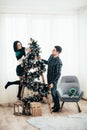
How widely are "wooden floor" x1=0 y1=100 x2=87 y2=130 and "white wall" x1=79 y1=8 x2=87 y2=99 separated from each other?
0.63 metres

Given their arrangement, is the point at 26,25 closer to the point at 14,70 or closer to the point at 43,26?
the point at 43,26

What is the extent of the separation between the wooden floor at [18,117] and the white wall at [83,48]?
2.08ft

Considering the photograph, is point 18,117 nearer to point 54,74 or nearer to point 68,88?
point 54,74

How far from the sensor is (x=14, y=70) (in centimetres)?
719

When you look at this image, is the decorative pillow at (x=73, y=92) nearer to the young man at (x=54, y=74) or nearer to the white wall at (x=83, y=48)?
the young man at (x=54, y=74)

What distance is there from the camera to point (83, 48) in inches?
294

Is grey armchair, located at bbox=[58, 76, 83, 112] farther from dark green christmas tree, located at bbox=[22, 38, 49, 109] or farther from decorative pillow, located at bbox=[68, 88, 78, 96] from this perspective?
dark green christmas tree, located at bbox=[22, 38, 49, 109]

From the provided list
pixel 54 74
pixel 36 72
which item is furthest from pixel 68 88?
pixel 36 72

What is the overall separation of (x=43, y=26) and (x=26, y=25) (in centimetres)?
50

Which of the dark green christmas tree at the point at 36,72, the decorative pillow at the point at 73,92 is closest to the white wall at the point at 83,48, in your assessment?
the decorative pillow at the point at 73,92

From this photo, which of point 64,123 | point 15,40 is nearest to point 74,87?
point 64,123

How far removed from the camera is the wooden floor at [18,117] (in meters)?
5.09

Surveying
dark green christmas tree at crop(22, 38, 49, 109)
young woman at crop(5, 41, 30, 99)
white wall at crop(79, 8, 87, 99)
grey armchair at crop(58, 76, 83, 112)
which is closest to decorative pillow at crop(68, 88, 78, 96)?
grey armchair at crop(58, 76, 83, 112)

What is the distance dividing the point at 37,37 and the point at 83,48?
137 centimetres
